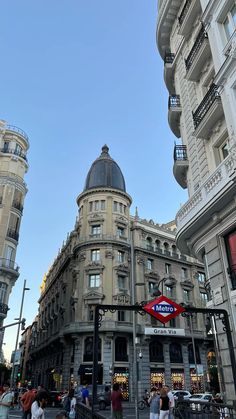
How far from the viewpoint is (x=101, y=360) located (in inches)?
1481

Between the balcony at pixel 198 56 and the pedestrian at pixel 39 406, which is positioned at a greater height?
the balcony at pixel 198 56

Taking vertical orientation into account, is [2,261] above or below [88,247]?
below

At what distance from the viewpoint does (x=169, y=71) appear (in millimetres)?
19031

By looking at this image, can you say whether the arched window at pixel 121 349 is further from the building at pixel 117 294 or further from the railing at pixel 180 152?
the railing at pixel 180 152

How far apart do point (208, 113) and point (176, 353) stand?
3719 cm

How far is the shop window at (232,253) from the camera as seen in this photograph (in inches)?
400

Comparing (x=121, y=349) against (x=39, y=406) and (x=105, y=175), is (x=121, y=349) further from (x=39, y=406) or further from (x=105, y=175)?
(x=39, y=406)

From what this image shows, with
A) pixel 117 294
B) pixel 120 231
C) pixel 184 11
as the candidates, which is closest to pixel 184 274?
pixel 120 231

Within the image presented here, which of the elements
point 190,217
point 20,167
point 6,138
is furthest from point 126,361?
point 190,217

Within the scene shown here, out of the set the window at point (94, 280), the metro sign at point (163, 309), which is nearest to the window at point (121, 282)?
the window at point (94, 280)

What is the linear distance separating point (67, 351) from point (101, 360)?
19.1ft

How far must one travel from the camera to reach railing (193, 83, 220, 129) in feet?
41.0

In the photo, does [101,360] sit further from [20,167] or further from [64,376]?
[20,167]

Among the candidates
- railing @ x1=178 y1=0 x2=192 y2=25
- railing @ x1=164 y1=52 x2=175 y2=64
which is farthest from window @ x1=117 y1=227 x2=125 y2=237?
railing @ x1=178 y1=0 x2=192 y2=25
